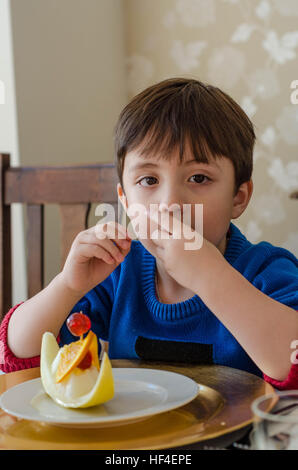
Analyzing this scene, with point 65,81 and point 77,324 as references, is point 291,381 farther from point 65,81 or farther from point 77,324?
point 65,81

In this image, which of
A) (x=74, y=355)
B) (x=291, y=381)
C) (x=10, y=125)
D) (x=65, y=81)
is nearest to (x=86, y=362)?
(x=74, y=355)

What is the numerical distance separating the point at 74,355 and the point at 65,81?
1710 mm

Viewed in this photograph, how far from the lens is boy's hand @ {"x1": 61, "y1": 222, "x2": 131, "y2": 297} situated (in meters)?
0.88

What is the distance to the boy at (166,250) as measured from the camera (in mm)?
910

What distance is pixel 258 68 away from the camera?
7.16 feet

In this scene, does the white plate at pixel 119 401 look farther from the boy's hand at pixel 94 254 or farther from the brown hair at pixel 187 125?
the brown hair at pixel 187 125

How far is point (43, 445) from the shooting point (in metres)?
0.53

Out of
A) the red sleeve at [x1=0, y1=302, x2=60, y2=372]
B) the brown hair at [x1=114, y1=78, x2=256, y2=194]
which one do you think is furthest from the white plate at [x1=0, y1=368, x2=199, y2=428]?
the brown hair at [x1=114, y1=78, x2=256, y2=194]

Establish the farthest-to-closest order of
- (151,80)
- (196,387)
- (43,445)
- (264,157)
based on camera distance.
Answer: (151,80) → (264,157) → (196,387) → (43,445)

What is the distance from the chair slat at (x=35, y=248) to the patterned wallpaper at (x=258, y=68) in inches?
39.9

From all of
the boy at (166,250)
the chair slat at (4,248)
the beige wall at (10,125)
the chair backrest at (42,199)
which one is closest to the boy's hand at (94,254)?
the boy at (166,250)

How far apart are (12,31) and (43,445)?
1.71 meters

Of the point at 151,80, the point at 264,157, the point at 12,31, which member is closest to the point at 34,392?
the point at 12,31
